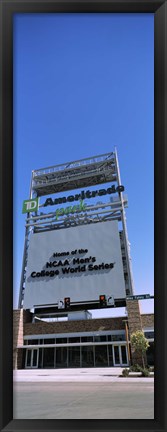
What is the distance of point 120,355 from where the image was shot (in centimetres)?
2917

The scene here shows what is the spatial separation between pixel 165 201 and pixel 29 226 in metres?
42.1

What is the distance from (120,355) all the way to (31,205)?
22.7m

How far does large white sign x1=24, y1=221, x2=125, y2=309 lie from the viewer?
36.1 metres

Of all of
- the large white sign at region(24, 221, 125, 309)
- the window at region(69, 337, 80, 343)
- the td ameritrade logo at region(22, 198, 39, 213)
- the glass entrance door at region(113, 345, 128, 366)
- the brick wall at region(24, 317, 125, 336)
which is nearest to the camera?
the glass entrance door at region(113, 345, 128, 366)

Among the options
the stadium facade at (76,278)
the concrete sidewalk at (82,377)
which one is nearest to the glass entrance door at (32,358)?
the stadium facade at (76,278)

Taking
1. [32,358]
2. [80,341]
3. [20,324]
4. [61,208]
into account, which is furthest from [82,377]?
[61,208]

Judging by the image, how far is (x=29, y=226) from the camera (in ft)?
143

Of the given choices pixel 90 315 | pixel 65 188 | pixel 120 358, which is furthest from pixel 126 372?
pixel 65 188

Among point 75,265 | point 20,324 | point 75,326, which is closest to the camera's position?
point 75,326

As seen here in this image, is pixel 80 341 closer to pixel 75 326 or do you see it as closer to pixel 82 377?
pixel 75 326

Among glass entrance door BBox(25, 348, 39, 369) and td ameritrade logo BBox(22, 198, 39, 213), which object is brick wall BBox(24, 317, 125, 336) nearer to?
glass entrance door BBox(25, 348, 39, 369)

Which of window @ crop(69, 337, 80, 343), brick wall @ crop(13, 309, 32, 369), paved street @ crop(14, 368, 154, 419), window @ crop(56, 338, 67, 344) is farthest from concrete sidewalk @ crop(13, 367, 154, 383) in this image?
brick wall @ crop(13, 309, 32, 369)

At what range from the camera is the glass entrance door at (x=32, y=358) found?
1257 inches

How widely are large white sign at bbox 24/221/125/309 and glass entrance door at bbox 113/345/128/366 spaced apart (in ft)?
19.7
